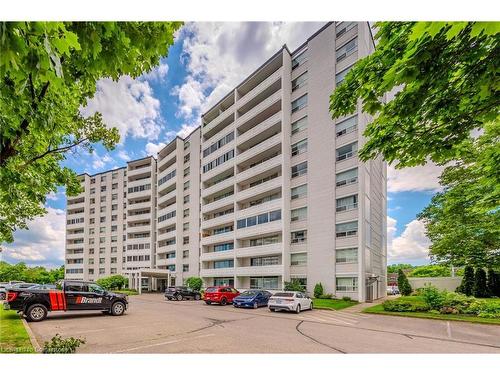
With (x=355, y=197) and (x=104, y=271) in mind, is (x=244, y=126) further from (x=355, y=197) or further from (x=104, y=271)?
(x=104, y=271)

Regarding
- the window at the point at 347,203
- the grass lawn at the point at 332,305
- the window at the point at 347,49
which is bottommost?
the grass lawn at the point at 332,305

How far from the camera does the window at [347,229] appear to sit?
22281 millimetres

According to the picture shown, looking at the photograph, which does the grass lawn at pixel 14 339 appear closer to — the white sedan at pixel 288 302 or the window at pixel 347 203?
the white sedan at pixel 288 302

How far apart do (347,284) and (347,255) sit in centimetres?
204

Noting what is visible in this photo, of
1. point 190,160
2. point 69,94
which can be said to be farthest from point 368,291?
point 190,160

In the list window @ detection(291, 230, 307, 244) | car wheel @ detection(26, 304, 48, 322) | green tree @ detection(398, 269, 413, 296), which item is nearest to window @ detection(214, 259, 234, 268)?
window @ detection(291, 230, 307, 244)

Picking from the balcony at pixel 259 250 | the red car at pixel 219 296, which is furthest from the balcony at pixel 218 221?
the red car at pixel 219 296

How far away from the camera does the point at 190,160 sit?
1677 inches

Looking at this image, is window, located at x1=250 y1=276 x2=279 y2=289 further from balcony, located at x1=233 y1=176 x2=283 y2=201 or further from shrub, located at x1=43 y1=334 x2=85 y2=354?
shrub, located at x1=43 y1=334 x2=85 y2=354

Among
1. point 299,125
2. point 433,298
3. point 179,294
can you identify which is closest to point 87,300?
point 179,294

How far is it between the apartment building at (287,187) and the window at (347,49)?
0.30 feet

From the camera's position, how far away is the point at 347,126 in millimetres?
23438

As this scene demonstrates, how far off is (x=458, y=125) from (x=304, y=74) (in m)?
24.4

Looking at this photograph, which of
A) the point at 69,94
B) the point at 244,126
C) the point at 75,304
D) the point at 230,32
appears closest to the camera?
the point at 69,94
